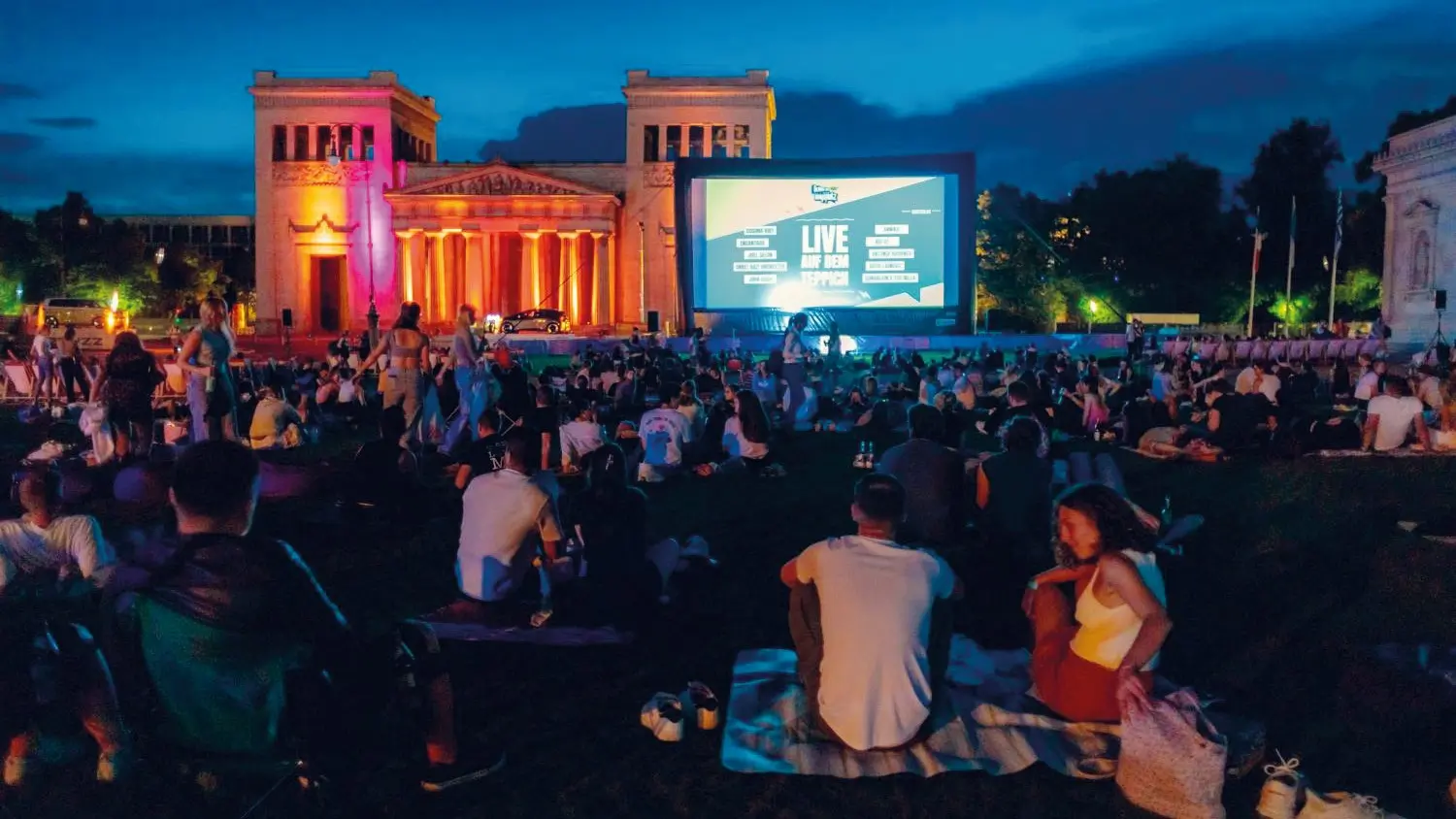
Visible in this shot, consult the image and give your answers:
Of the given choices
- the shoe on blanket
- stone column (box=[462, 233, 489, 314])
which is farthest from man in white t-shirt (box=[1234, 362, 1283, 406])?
stone column (box=[462, 233, 489, 314])

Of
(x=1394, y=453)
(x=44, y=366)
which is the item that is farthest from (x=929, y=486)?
(x=44, y=366)

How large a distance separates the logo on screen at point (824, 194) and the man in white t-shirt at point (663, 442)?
21568 mm

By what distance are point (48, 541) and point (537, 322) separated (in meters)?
35.4

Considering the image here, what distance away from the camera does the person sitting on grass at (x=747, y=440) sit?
11406mm

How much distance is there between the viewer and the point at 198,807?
383cm

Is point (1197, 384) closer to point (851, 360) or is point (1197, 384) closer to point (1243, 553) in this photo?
point (851, 360)

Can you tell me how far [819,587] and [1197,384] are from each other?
15.7 meters

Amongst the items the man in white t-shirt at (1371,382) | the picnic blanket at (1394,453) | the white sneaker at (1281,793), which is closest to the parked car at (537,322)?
the man in white t-shirt at (1371,382)

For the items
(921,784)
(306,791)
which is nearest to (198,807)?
(306,791)

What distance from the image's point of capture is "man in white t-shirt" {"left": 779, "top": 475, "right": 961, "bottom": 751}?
4.14m

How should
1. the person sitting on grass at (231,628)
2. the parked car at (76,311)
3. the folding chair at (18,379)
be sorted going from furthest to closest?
the parked car at (76,311) → the folding chair at (18,379) → the person sitting on grass at (231,628)

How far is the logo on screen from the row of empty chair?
31.5 feet

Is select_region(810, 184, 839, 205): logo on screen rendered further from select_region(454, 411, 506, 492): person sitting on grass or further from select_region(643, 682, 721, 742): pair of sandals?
select_region(643, 682, 721, 742): pair of sandals

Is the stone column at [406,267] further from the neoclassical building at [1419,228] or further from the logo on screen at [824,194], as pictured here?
the neoclassical building at [1419,228]
